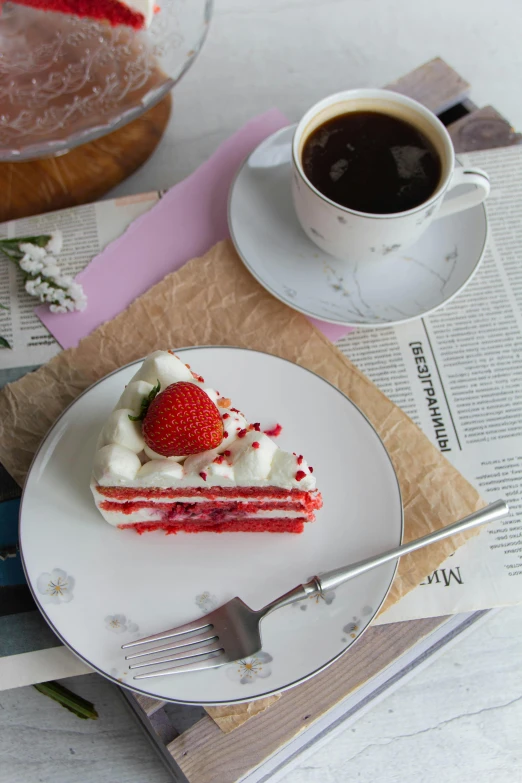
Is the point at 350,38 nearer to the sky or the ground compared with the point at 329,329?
nearer to the sky

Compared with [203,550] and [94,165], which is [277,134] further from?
[203,550]

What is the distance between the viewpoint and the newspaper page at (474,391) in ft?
3.74

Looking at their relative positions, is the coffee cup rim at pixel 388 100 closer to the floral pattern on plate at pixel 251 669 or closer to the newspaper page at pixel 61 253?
the newspaper page at pixel 61 253

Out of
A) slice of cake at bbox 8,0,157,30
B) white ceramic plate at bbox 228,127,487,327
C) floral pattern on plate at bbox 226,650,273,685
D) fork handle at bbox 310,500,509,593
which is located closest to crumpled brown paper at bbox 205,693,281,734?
floral pattern on plate at bbox 226,650,273,685

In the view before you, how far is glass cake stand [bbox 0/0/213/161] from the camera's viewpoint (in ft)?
4.05

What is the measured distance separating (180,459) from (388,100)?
2.41ft

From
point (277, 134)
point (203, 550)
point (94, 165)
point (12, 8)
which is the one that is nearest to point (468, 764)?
point (203, 550)

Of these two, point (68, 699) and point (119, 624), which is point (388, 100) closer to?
point (119, 624)

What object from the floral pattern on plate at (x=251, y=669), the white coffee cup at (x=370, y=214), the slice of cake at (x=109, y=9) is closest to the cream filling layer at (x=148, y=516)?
the floral pattern on plate at (x=251, y=669)

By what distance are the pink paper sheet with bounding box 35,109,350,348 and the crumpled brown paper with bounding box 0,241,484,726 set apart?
0.04m

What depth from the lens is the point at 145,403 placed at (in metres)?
1.05

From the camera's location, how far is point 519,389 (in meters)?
1.30

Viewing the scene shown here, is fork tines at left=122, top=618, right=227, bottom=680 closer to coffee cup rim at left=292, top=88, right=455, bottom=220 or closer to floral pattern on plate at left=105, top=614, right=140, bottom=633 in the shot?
floral pattern on plate at left=105, top=614, right=140, bottom=633

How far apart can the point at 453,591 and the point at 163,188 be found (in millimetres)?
989
